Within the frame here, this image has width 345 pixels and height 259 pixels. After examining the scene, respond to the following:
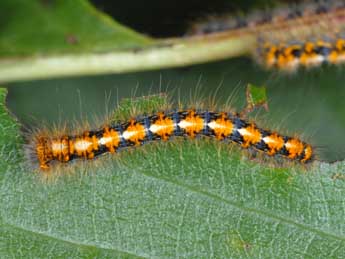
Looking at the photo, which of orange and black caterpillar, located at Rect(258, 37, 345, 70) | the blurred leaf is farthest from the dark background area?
the blurred leaf

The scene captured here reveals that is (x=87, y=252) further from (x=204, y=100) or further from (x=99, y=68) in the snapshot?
(x=99, y=68)

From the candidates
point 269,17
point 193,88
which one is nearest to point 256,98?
point 193,88

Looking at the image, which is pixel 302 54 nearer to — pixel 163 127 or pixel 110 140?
pixel 163 127

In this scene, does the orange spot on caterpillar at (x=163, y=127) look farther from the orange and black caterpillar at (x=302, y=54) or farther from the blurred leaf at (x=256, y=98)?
the orange and black caterpillar at (x=302, y=54)

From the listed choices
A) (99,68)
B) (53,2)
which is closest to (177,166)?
(99,68)

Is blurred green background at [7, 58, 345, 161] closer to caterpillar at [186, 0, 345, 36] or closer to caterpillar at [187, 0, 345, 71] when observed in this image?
caterpillar at [187, 0, 345, 71]
